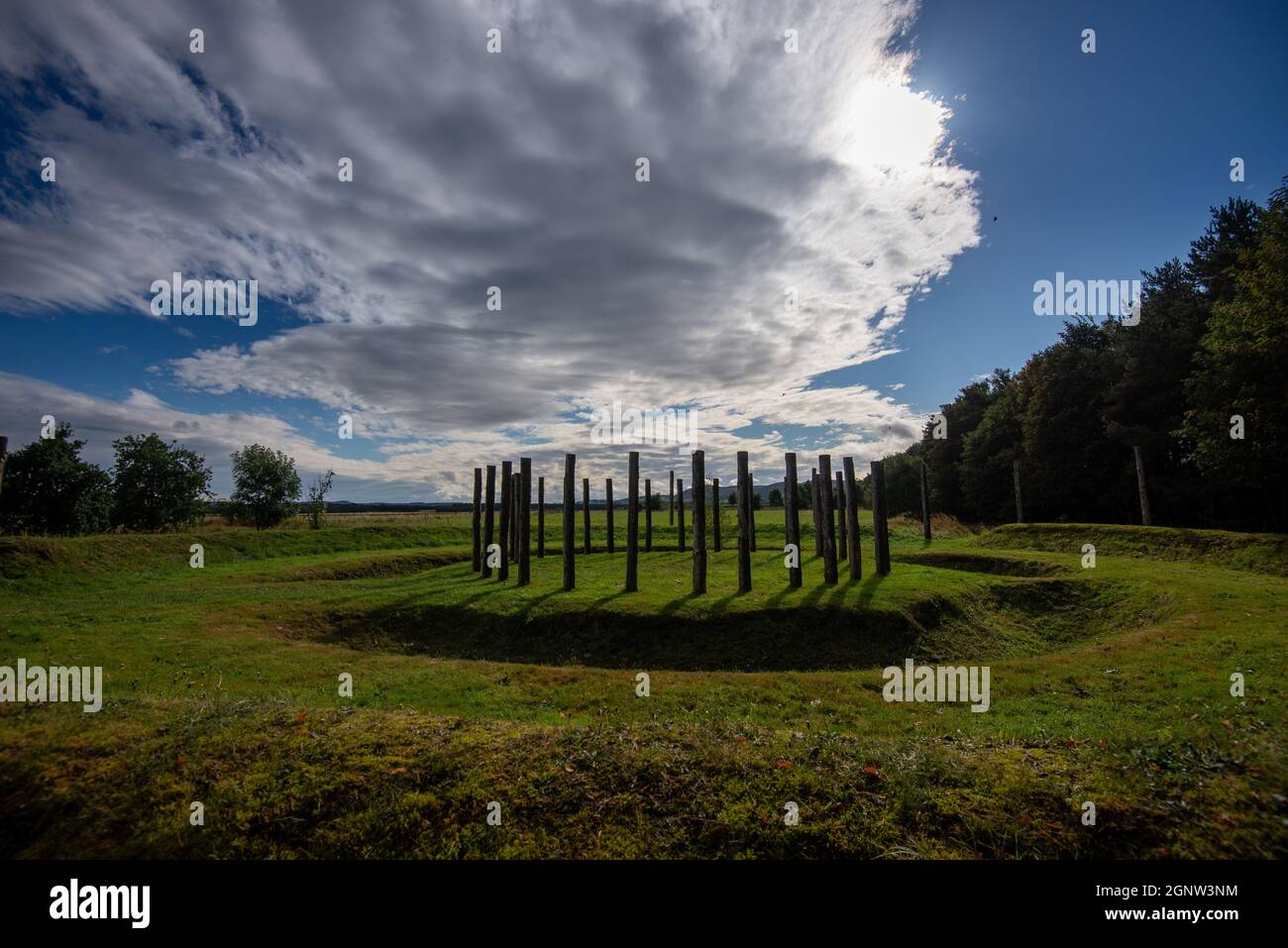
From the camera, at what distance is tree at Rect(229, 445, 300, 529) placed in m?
44.2

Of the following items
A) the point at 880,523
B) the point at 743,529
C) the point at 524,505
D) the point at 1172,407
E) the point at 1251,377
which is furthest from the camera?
the point at 1172,407

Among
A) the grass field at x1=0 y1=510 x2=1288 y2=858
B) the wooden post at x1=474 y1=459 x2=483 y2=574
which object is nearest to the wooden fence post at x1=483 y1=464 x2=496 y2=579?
the wooden post at x1=474 y1=459 x2=483 y2=574

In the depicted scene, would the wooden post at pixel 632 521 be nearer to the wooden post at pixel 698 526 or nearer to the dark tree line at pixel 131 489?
the wooden post at pixel 698 526

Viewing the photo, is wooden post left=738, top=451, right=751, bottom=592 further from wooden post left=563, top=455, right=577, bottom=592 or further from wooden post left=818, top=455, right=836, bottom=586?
wooden post left=563, top=455, right=577, bottom=592

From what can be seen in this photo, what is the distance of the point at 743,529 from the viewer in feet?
55.1

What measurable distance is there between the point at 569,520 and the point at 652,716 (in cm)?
1064

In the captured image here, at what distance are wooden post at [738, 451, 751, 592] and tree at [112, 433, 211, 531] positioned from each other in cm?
4281

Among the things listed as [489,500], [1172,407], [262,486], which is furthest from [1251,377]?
[262,486]

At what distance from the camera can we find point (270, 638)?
13.1 metres

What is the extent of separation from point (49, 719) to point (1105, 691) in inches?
589

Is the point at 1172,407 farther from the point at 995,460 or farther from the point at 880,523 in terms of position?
the point at 880,523

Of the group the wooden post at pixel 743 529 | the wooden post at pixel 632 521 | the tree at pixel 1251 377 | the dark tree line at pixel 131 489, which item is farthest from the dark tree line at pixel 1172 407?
the dark tree line at pixel 131 489
